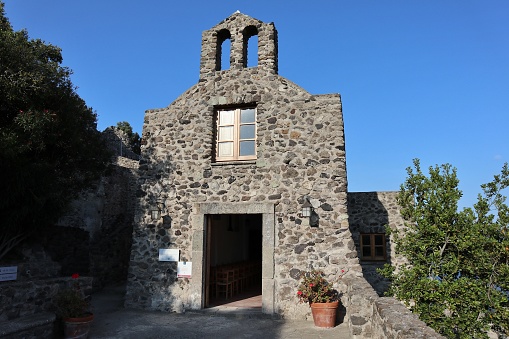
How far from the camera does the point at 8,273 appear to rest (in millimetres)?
7691

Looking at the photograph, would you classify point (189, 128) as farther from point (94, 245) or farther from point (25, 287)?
point (94, 245)

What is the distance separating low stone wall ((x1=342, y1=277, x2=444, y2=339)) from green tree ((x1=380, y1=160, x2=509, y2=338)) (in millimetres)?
1401

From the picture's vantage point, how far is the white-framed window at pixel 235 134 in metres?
8.55

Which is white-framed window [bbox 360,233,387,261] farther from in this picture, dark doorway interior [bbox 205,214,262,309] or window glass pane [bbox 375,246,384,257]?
dark doorway interior [bbox 205,214,262,309]

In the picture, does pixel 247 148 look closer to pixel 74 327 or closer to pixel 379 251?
pixel 74 327

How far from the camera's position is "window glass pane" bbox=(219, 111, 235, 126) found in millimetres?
8789

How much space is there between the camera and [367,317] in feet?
17.6

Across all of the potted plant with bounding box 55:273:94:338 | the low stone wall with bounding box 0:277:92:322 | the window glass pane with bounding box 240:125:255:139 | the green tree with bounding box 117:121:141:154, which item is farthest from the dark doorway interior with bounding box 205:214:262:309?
the green tree with bounding box 117:121:141:154

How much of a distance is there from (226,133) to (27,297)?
16.8ft

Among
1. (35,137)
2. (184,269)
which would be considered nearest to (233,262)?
(184,269)

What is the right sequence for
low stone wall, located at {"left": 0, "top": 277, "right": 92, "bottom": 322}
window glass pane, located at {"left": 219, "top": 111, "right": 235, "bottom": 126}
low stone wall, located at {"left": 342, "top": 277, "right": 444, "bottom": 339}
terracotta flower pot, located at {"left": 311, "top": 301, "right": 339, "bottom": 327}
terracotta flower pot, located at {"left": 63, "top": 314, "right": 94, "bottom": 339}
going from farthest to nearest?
window glass pane, located at {"left": 219, "top": 111, "right": 235, "bottom": 126}
terracotta flower pot, located at {"left": 311, "top": 301, "right": 339, "bottom": 327}
terracotta flower pot, located at {"left": 63, "top": 314, "right": 94, "bottom": 339}
low stone wall, located at {"left": 0, "top": 277, "right": 92, "bottom": 322}
low stone wall, located at {"left": 342, "top": 277, "right": 444, "bottom": 339}

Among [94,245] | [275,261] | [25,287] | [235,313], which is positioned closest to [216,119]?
[275,261]

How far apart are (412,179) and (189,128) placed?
530 centimetres

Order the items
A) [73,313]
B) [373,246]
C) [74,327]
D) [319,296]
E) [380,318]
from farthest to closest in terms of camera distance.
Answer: [373,246], [319,296], [73,313], [74,327], [380,318]
